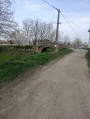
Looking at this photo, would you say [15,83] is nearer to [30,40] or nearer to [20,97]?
[20,97]

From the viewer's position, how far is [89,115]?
262cm

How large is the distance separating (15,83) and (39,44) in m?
22.6

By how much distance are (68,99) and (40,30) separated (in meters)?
36.1

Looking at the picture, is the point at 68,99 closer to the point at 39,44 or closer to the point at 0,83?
the point at 0,83

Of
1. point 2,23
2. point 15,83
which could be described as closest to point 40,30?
point 2,23

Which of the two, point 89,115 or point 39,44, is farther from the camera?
point 39,44

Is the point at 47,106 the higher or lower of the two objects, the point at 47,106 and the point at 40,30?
the lower

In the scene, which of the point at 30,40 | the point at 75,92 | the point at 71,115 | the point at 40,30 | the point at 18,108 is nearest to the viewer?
the point at 71,115

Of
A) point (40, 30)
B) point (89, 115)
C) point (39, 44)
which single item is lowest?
point (89, 115)

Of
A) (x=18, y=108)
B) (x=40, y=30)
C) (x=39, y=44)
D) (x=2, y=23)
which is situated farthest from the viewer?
(x=40, y=30)

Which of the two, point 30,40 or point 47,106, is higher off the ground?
point 30,40

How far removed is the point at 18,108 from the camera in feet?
9.25

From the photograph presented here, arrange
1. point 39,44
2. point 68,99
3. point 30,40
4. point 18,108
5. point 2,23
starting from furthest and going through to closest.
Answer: point 30,40 < point 39,44 < point 2,23 < point 68,99 < point 18,108

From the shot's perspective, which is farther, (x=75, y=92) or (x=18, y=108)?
(x=75, y=92)
